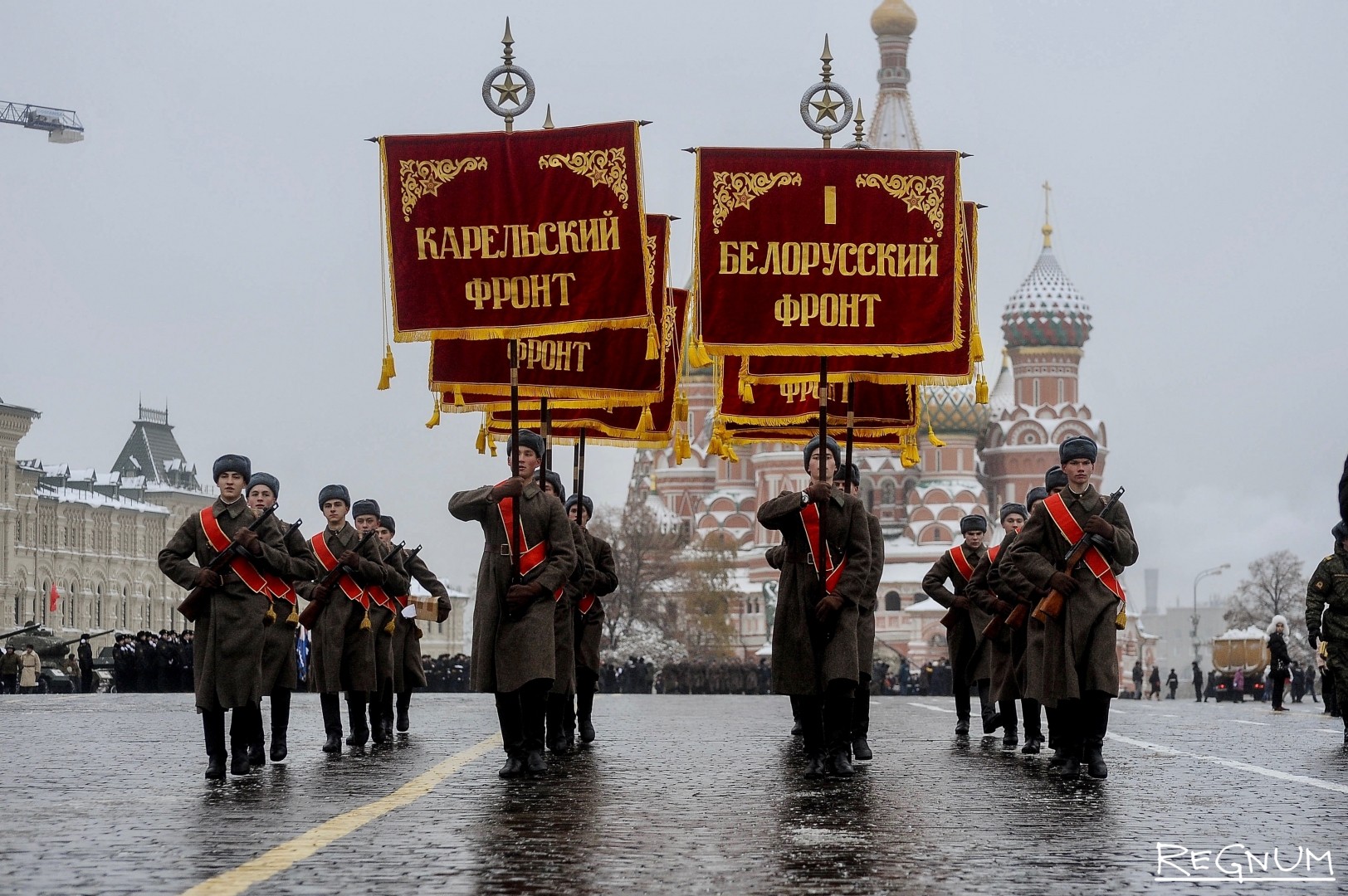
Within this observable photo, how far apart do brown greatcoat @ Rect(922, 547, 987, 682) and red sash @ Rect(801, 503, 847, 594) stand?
5079 millimetres

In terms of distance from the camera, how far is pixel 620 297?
14.9 m

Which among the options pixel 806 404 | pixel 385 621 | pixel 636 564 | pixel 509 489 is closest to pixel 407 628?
pixel 385 621

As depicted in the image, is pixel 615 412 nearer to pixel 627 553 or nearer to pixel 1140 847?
pixel 1140 847

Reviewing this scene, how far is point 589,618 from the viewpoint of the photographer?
1530 cm

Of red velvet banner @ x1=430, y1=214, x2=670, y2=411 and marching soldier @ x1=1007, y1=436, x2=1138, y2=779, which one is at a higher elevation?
red velvet banner @ x1=430, y1=214, x2=670, y2=411

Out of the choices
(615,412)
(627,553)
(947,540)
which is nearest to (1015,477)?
(947,540)

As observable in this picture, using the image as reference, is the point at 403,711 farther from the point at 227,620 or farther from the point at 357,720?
the point at 227,620

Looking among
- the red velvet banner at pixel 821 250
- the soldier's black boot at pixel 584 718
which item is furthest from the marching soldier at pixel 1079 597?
the soldier's black boot at pixel 584 718

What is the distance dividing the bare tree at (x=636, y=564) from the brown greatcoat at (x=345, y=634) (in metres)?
65.1

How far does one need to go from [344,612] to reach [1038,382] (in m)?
102

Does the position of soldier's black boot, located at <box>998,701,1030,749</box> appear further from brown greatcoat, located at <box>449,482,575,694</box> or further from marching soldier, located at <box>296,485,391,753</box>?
brown greatcoat, located at <box>449,482,575,694</box>

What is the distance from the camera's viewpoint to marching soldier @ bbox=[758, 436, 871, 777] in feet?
38.2

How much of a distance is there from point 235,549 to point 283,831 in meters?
3.12

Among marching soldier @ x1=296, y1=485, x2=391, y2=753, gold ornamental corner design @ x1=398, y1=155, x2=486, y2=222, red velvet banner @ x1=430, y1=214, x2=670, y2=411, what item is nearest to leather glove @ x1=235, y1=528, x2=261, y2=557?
marching soldier @ x1=296, y1=485, x2=391, y2=753
